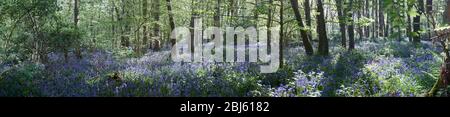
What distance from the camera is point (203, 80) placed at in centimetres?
1055

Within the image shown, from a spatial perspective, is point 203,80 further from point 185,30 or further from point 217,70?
point 185,30

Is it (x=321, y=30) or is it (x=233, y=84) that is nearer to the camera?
(x=233, y=84)

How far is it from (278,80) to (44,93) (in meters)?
5.09

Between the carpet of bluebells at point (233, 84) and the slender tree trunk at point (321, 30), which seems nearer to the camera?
the carpet of bluebells at point (233, 84)

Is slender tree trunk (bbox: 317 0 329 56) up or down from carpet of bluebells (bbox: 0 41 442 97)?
up

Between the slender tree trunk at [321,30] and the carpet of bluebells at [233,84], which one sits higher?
the slender tree trunk at [321,30]

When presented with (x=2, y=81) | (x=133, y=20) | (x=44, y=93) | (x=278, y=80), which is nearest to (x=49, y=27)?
(x=133, y=20)

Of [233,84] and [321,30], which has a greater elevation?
[321,30]

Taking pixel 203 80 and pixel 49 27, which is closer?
pixel 203 80

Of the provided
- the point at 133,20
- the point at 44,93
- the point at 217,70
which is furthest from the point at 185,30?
the point at 44,93

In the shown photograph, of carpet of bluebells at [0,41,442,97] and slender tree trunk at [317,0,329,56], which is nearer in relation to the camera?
carpet of bluebells at [0,41,442,97]
